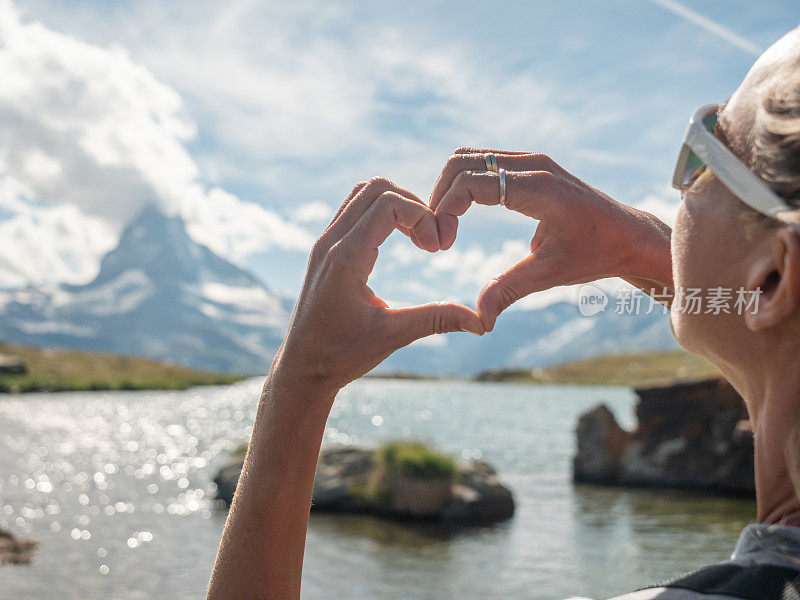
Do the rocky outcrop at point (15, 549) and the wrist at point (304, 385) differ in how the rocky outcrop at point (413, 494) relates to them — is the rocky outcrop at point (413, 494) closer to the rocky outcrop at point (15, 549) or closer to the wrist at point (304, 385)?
the rocky outcrop at point (15, 549)

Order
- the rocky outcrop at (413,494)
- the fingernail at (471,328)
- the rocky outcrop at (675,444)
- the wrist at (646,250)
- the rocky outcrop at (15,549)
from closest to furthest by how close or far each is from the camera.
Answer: the fingernail at (471,328) < the wrist at (646,250) < the rocky outcrop at (15,549) < the rocky outcrop at (413,494) < the rocky outcrop at (675,444)

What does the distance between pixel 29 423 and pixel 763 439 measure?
51394 millimetres

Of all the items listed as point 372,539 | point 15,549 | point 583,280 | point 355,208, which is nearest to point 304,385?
point 355,208

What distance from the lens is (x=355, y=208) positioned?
1.67 m

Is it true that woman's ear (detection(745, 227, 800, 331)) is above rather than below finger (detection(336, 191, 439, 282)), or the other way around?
below

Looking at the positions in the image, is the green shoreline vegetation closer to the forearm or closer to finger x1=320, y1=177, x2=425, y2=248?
the forearm

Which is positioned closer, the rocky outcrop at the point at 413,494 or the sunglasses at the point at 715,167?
the sunglasses at the point at 715,167

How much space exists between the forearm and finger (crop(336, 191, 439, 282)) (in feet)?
1.04

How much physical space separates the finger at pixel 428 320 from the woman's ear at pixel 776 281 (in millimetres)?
553

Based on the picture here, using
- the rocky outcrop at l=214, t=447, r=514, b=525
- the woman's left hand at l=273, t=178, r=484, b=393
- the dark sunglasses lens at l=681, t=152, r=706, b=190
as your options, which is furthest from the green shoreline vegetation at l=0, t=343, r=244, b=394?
the dark sunglasses lens at l=681, t=152, r=706, b=190

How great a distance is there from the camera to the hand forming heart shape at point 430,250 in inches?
62.4

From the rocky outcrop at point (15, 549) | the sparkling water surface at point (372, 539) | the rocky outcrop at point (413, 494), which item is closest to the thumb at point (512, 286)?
the sparkling water surface at point (372, 539)

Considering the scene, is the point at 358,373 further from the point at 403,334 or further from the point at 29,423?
the point at 29,423

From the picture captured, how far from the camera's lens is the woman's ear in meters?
1.22
